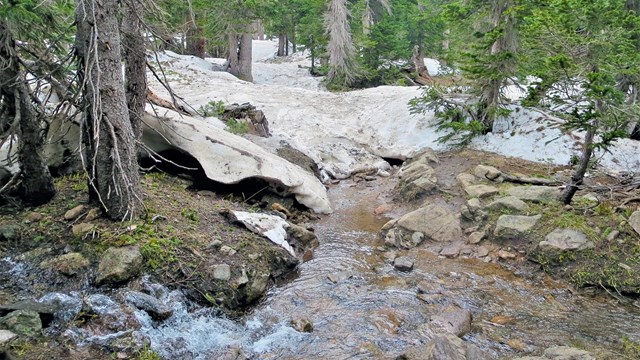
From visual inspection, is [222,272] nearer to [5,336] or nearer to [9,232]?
[5,336]

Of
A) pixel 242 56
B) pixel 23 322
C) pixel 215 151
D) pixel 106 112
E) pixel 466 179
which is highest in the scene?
pixel 242 56

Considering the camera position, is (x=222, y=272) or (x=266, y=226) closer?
(x=222, y=272)

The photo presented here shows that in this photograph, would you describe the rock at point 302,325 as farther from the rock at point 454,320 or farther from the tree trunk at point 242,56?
the tree trunk at point 242,56

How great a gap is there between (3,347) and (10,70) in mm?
3293

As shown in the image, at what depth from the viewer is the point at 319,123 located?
13.8 meters

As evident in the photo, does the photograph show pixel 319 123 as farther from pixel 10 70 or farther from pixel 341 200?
pixel 10 70

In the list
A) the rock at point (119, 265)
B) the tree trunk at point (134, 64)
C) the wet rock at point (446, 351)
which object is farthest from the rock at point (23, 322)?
the wet rock at point (446, 351)

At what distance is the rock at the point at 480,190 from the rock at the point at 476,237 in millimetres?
1151

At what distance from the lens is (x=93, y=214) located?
5559 mm

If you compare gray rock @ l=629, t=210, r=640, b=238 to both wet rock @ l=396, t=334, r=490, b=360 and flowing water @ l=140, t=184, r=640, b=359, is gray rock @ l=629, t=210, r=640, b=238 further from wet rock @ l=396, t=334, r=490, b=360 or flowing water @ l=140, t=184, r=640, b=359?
wet rock @ l=396, t=334, r=490, b=360

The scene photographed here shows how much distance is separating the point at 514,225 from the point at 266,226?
4076mm

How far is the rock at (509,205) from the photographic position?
7645 mm

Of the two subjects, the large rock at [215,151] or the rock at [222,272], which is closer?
the rock at [222,272]

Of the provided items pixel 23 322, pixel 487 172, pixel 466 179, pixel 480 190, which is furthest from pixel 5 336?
pixel 487 172
